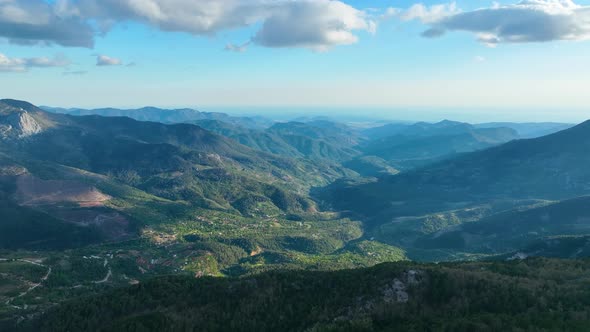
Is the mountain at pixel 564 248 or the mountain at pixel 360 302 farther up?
the mountain at pixel 360 302

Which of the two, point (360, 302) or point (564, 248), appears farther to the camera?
point (564, 248)

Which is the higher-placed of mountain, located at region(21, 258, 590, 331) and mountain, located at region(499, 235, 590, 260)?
mountain, located at region(21, 258, 590, 331)

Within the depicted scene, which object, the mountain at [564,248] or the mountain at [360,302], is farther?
the mountain at [564,248]

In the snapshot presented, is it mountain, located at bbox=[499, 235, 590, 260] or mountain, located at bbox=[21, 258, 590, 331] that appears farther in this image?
→ mountain, located at bbox=[499, 235, 590, 260]

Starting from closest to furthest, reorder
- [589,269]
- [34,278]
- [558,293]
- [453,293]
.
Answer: [558,293] < [453,293] < [589,269] < [34,278]

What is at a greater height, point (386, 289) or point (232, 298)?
point (386, 289)

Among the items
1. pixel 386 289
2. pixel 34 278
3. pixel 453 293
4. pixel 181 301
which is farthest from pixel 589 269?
pixel 34 278

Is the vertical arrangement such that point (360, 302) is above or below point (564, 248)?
above

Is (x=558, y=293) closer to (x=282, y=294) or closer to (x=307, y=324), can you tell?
(x=307, y=324)
